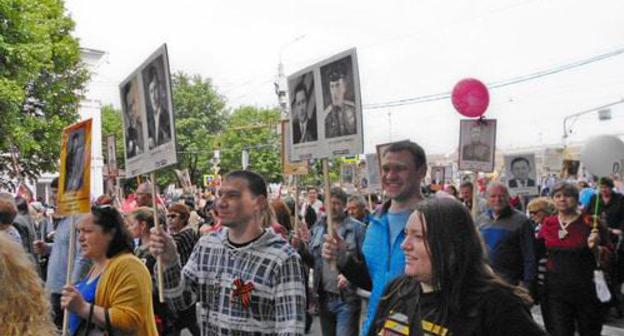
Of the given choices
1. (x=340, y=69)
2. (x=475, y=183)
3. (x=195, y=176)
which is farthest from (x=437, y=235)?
(x=195, y=176)

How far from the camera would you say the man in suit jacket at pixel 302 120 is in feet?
16.7

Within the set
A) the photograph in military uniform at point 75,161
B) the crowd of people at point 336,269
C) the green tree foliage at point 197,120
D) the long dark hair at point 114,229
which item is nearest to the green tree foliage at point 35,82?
the crowd of people at point 336,269

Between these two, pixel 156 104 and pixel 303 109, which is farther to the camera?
pixel 303 109

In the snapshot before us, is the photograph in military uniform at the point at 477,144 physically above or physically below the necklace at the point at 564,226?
above

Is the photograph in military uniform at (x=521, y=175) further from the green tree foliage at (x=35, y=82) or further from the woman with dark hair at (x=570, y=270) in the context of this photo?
the green tree foliage at (x=35, y=82)

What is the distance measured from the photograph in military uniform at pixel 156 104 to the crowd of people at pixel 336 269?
17.8 inches

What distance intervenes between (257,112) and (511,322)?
74756 millimetres

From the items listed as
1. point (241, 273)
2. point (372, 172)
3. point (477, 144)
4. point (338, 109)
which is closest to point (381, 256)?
point (241, 273)

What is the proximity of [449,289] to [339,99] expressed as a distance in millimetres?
2479

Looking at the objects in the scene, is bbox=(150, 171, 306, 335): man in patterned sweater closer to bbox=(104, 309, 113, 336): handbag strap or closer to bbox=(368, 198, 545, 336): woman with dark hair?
bbox=(104, 309, 113, 336): handbag strap

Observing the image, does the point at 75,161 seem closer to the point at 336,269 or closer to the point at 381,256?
the point at 336,269

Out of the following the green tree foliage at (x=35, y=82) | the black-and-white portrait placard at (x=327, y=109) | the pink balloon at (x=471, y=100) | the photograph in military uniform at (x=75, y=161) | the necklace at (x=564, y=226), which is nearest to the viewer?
the black-and-white portrait placard at (x=327, y=109)

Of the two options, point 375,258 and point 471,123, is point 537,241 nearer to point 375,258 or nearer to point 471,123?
point 471,123

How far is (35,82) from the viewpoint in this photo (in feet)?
97.1
